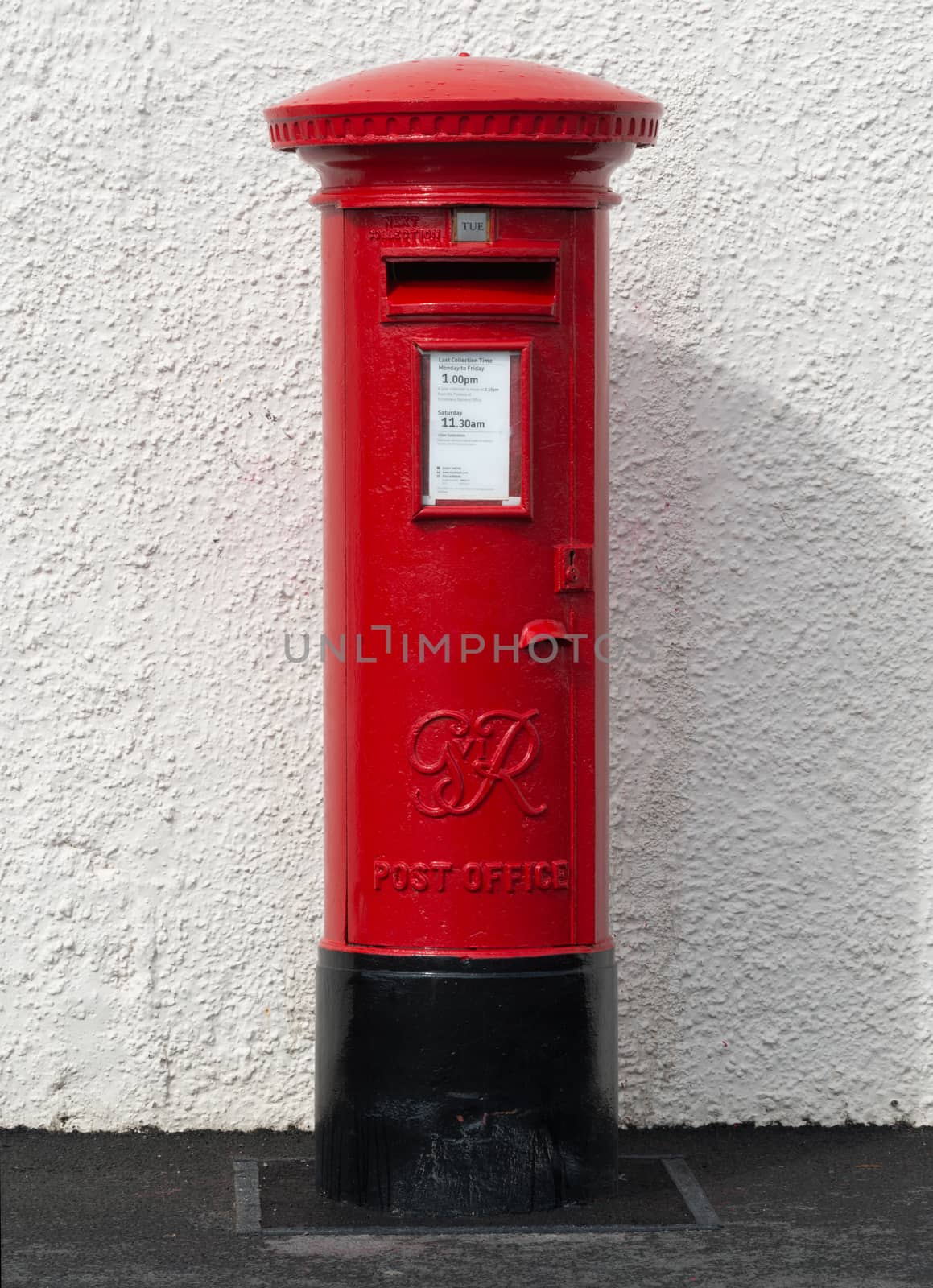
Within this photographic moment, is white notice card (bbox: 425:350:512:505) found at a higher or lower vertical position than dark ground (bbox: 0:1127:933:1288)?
higher

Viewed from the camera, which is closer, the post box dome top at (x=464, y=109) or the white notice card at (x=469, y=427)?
the post box dome top at (x=464, y=109)

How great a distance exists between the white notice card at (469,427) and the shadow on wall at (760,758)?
0.82 metres

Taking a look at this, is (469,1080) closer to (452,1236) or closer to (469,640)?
(452,1236)

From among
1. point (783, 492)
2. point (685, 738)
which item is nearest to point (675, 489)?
point (783, 492)

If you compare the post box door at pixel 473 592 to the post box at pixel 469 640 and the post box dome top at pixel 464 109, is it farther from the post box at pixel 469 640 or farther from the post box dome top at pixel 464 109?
the post box dome top at pixel 464 109

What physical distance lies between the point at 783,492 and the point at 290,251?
1.31 metres

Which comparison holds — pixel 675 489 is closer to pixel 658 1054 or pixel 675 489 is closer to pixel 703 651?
pixel 703 651

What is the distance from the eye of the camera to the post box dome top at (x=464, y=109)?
11.1ft

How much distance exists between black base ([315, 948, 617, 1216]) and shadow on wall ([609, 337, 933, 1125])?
2.37ft

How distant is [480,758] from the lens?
3.57 m

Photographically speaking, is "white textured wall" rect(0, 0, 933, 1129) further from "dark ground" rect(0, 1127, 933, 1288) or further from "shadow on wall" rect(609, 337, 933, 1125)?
"dark ground" rect(0, 1127, 933, 1288)

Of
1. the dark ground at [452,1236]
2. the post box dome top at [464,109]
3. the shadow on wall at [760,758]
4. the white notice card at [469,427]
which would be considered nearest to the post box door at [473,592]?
the white notice card at [469,427]

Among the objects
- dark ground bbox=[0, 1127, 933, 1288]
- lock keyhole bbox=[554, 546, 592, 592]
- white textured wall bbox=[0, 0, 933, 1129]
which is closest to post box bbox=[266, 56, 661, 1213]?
lock keyhole bbox=[554, 546, 592, 592]

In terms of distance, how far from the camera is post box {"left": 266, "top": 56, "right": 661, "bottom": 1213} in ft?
A: 11.5
